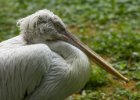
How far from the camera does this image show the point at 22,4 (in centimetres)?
1231

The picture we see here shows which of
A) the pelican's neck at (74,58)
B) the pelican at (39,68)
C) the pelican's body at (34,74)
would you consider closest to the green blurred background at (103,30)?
the pelican's neck at (74,58)

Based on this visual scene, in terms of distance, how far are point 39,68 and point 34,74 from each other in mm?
95

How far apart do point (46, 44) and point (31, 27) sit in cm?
29

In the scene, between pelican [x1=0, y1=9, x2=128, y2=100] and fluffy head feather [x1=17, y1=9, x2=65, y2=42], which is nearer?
pelican [x1=0, y1=9, x2=128, y2=100]

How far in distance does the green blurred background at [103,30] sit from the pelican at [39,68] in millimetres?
1272

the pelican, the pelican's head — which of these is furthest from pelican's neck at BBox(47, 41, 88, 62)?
the pelican's head

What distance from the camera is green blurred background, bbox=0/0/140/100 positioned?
7881mm

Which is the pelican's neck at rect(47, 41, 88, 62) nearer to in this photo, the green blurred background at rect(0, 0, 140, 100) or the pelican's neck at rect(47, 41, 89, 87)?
the pelican's neck at rect(47, 41, 89, 87)

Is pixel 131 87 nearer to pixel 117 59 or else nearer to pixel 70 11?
pixel 117 59

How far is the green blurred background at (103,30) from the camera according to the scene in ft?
25.9

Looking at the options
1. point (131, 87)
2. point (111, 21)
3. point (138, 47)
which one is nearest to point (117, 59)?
point (138, 47)

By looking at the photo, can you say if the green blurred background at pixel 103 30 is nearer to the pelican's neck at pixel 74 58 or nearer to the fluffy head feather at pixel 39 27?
the pelican's neck at pixel 74 58

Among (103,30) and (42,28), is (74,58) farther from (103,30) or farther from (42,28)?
(103,30)

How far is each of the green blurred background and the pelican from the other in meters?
1.27
